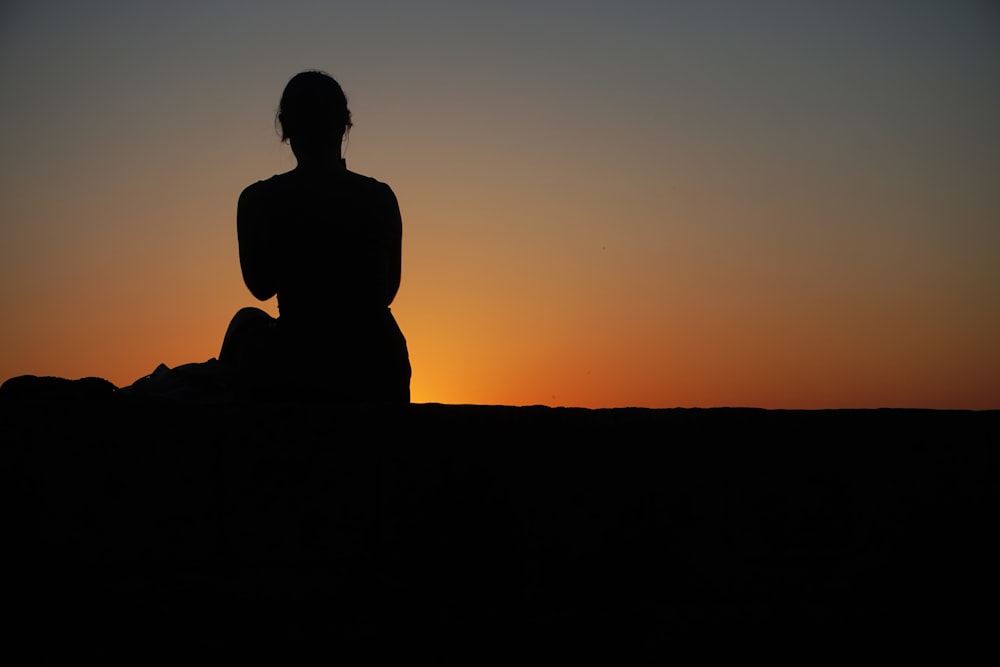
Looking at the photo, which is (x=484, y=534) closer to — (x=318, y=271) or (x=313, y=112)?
(x=318, y=271)

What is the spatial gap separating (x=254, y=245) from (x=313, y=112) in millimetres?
573

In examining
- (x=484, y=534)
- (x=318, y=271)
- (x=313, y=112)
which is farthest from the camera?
(x=313, y=112)

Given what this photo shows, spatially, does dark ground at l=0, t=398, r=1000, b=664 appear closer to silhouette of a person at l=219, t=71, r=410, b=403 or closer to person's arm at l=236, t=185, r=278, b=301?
silhouette of a person at l=219, t=71, r=410, b=403

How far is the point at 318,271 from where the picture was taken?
418cm

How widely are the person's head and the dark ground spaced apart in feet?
Answer: 4.52

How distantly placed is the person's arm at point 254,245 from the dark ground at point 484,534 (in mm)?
987

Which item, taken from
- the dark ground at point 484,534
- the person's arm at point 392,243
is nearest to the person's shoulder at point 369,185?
the person's arm at point 392,243

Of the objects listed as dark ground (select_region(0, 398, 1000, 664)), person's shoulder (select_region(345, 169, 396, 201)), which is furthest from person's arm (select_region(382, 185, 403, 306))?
dark ground (select_region(0, 398, 1000, 664))

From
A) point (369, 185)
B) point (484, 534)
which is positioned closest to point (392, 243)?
point (369, 185)

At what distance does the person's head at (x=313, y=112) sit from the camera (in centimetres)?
427

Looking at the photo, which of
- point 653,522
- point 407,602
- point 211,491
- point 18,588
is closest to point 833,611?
point 653,522

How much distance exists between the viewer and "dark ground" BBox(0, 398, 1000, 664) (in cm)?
327

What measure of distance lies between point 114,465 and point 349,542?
0.76 meters

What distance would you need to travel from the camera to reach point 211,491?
333cm
